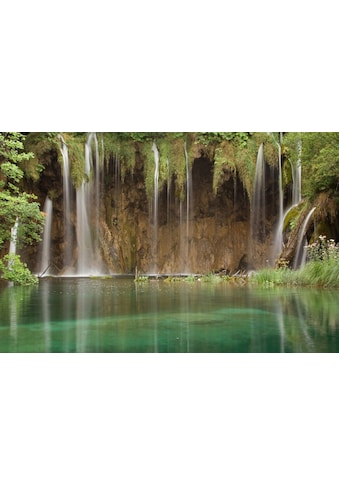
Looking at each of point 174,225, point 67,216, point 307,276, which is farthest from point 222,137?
point 307,276

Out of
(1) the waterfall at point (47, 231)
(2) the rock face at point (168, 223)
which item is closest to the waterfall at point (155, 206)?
(2) the rock face at point (168, 223)

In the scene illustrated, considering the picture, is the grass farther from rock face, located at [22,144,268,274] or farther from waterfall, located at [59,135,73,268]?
waterfall, located at [59,135,73,268]

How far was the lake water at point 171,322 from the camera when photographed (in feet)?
14.0

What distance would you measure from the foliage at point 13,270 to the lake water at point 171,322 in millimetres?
703

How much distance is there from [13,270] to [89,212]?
5.64m

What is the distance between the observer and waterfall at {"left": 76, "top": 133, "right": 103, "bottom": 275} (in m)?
13.7

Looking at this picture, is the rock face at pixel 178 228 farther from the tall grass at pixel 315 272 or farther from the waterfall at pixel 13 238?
the waterfall at pixel 13 238

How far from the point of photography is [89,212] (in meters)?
14.1

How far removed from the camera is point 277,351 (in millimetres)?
4078

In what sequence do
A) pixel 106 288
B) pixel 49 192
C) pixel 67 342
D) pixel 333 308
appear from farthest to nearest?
pixel 49 192
pixel 106 288
pixel 333 308
pixel 67 342

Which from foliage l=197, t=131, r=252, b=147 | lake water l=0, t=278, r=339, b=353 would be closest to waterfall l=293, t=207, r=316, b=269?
lake water l=0, t=278, r=339, b=353
